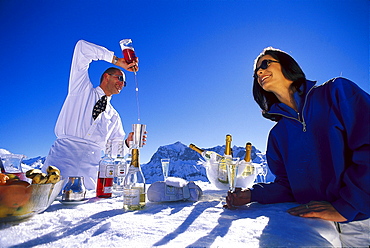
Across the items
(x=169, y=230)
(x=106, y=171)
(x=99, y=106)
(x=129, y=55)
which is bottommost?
(x=169, y=230)

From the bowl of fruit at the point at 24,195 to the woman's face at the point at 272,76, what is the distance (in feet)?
3.68

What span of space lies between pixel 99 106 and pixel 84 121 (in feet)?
0.82

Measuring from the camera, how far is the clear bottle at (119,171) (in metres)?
1.26

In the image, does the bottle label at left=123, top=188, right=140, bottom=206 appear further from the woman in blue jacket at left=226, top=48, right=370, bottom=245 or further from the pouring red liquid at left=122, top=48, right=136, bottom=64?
the pouring red liquid at left=122, top=48, right=136, bottom=64

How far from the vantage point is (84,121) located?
2.44 metres

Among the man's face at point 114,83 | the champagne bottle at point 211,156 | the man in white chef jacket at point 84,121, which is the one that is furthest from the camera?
the man's face at point 114,83

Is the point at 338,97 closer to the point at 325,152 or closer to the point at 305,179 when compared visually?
the point at 325,152

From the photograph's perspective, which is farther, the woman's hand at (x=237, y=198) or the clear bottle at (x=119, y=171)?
the clear bottle at (x=119, y=171)

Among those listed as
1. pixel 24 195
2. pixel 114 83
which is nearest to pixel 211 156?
pixel 24 195

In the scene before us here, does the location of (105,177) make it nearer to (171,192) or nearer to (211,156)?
(171,192)

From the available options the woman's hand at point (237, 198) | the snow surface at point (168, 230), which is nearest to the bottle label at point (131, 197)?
the snow surface at point (168, 230)

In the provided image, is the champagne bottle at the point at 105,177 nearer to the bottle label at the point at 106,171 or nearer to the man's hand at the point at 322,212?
the bottle label at the point at 106,171

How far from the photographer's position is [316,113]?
0.96m

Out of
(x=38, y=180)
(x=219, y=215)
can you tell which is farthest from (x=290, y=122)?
(x=38, y=180)
